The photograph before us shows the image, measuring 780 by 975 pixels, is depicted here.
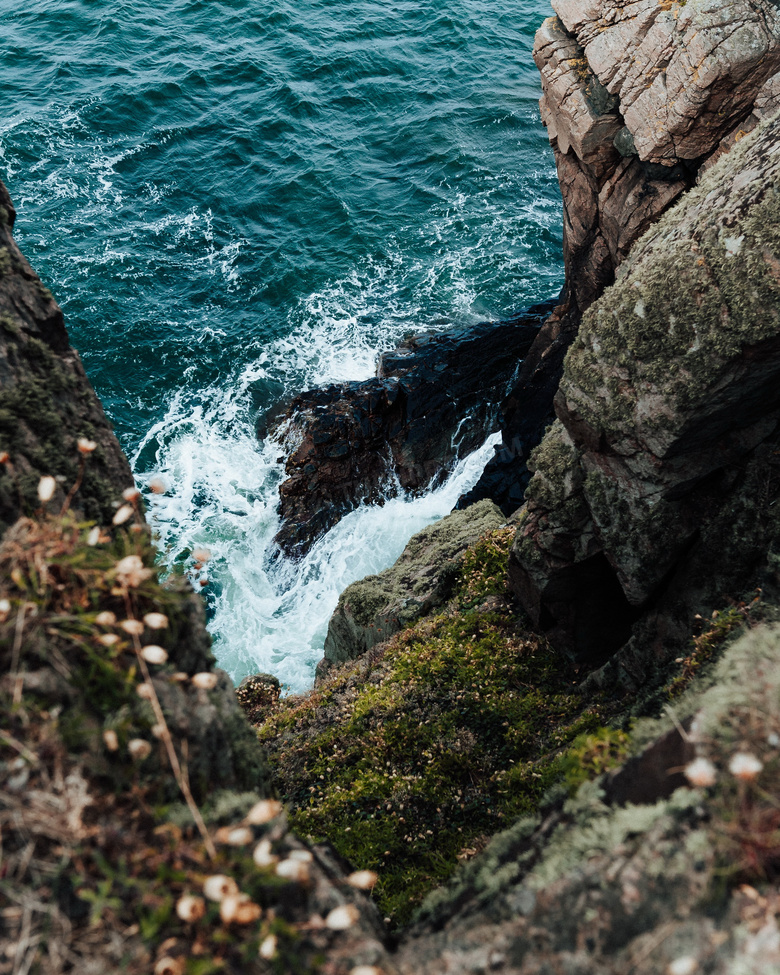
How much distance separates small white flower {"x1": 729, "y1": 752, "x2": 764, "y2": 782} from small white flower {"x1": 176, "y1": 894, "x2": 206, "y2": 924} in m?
2.34

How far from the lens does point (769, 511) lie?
22.7 feet

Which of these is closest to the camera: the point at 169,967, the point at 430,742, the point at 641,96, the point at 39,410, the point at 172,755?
the point at 169,967

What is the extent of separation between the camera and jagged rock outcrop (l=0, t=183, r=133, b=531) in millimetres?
4227

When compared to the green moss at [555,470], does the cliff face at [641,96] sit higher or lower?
higher

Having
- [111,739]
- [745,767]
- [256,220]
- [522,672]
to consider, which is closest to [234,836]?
[111,739]

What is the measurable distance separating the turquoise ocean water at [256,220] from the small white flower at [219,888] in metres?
12.3

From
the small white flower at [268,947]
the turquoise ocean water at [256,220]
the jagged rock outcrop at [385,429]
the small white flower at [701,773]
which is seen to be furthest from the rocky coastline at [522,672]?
the turquoise ocean water at [256,220]

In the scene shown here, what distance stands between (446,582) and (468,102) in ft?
93.3

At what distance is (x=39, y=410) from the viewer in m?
4.57

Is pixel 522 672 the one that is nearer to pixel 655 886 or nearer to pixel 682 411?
pixel 682 411

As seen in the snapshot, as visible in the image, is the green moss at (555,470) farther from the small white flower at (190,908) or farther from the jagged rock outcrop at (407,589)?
the small white flower at (190,908)

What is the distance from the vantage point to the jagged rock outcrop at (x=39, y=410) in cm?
423

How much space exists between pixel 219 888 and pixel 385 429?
1577 cm

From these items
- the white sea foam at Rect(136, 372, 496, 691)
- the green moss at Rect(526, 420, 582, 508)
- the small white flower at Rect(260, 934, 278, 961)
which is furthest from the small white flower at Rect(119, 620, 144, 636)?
the white sea foam at Rect(136, 372, 496, 691)
